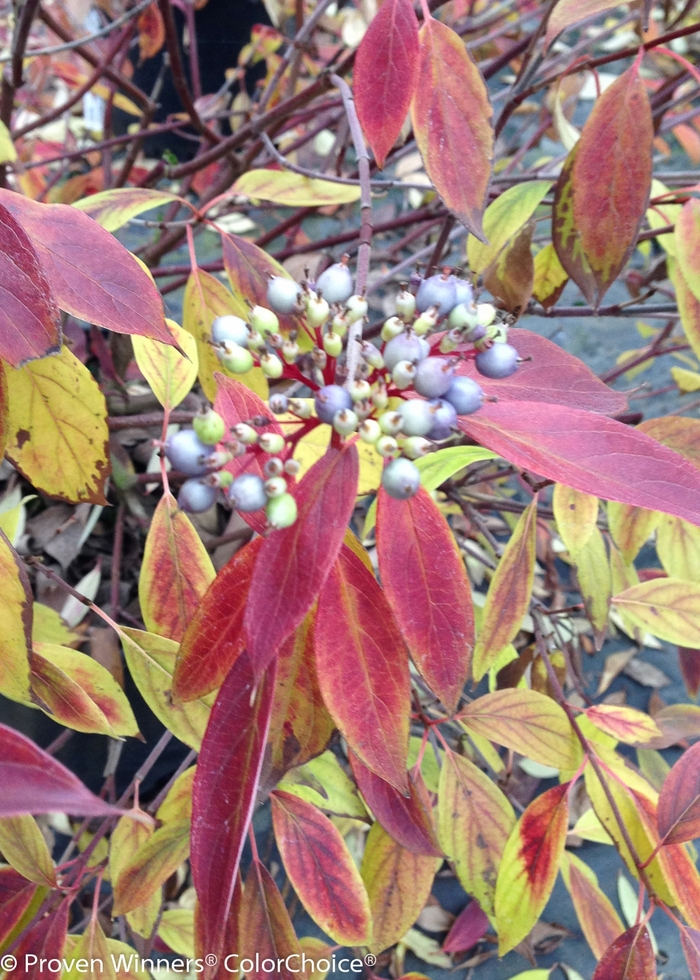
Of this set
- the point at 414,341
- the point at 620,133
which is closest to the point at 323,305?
the point at 414,341

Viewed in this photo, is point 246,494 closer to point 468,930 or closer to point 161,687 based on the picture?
point 161,687

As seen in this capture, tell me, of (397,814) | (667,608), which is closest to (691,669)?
(667,608)

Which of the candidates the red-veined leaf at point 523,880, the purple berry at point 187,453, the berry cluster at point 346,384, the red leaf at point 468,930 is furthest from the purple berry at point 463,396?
the red leaf at point 468,930

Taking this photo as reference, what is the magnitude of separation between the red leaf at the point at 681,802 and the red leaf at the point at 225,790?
28 centimetres

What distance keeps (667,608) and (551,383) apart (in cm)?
26

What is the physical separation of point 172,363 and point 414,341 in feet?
0.78

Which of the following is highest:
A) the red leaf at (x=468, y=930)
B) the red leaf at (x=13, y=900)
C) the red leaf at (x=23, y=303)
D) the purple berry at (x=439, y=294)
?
the red leaf at (x=23, y=303)

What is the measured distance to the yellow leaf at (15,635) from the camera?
0.34m

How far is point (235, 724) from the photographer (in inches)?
12.4

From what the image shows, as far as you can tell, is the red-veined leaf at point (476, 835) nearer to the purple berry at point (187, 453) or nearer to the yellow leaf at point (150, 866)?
the yellow leaf at point (150, 866)

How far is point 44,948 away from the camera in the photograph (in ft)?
1.37

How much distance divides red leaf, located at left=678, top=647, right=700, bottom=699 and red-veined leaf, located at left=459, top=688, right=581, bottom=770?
26cm

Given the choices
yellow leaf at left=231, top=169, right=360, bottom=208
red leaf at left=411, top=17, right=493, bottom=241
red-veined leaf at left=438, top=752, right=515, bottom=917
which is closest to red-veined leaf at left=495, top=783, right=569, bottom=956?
red-veined leaf at left=438, top=752, right=515, bottom=917

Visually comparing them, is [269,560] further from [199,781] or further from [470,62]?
[470,62]
